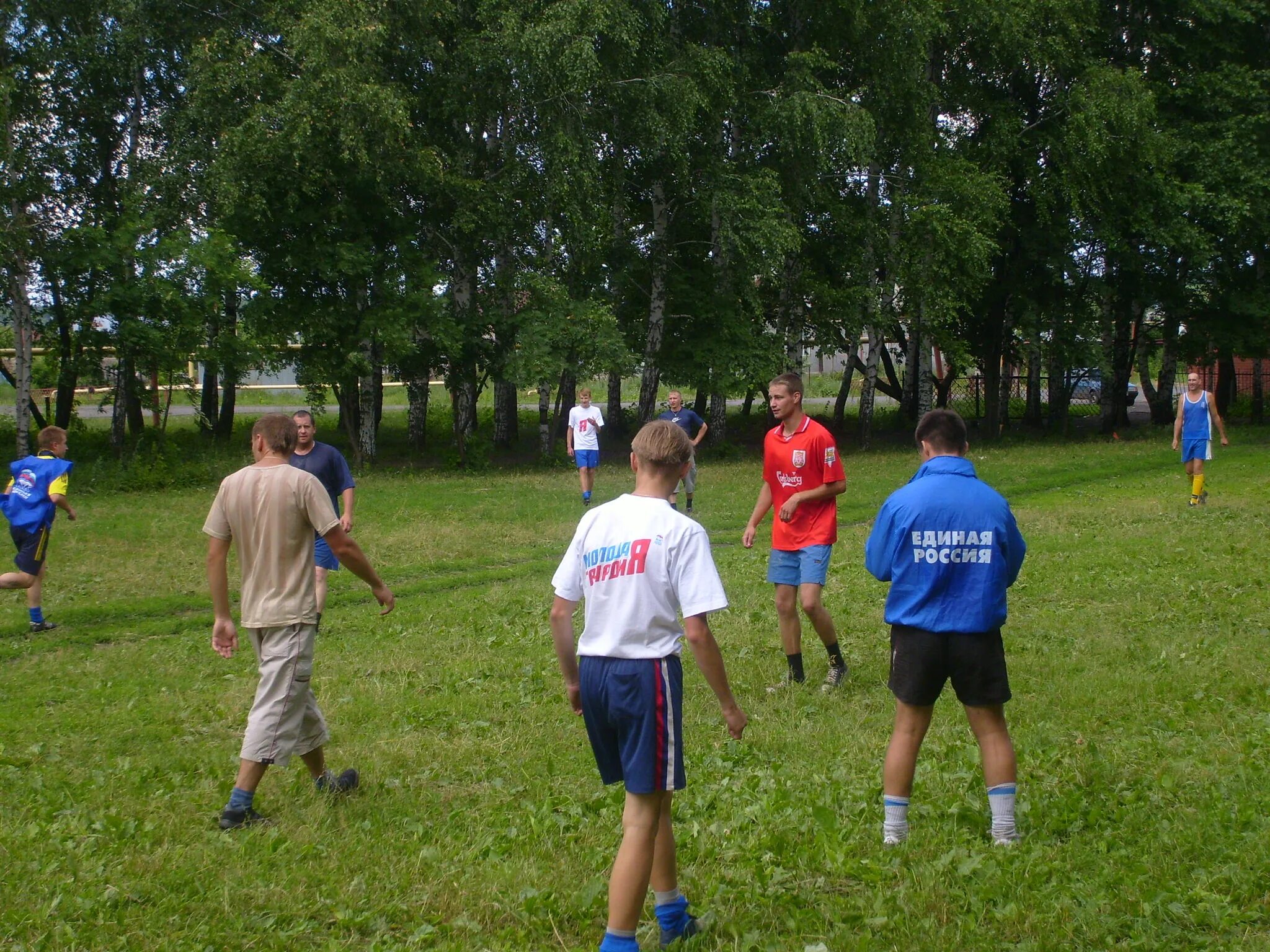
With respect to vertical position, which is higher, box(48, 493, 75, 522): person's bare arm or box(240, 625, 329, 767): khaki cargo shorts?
box(48, 493, 75, 522): person's bare arm

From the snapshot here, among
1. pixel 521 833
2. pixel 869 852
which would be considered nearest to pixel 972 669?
pixel 869 852

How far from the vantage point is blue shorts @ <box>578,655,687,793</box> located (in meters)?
3.70

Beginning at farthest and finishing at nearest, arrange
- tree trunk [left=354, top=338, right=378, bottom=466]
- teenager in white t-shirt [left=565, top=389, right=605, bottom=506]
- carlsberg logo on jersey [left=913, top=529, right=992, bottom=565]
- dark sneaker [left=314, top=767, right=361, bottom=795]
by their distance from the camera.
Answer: tree trunk [left=354, top=338, right=378, bottom=466] → teenager in white t-shirt [left=565, top=389, right=605, bottom=506] → dark sneaker [left=314, top=767, right=361, bottom=795] → carlsberg logo on jersey [left=913, top=529, right=992, bottom=565]

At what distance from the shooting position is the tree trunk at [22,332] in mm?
22453

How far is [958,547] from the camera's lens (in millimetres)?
4570

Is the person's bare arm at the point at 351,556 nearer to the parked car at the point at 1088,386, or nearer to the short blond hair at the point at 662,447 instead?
the short blond hair at the point at 662,447

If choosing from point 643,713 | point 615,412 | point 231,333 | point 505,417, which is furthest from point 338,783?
point 615,412

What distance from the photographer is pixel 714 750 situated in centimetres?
618

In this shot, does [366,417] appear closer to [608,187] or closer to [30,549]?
[608,187]

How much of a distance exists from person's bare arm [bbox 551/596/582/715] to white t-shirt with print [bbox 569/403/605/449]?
14548mm

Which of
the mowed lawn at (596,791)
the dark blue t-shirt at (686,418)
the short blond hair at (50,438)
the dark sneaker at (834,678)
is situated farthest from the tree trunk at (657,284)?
the dark sneaker at (834,678)

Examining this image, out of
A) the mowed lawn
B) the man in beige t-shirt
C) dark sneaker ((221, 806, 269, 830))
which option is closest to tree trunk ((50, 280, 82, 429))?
the mowed lawn

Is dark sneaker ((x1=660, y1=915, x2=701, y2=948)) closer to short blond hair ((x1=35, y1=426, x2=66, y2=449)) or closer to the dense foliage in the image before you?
short blond hair ((x1=35, y1=426, x2=66, y2=449))

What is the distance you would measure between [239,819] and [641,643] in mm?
2563
